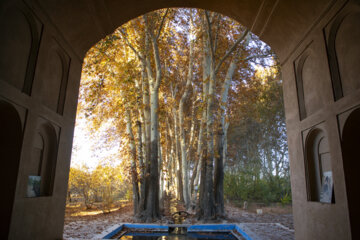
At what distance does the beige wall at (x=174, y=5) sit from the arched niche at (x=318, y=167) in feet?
0.32

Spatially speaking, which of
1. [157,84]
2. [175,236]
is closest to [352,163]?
[175,236]

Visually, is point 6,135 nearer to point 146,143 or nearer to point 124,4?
point 124,4

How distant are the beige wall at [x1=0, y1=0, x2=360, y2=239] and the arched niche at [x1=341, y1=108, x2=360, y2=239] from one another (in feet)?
0.26

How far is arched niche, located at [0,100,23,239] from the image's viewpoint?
378 centimetres

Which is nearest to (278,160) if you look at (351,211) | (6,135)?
(351,211)

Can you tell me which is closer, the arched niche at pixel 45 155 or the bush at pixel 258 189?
the arched niche at pixel 45 155

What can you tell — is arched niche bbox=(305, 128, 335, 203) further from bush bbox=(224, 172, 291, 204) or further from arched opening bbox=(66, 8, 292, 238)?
bush bbox=(224, 172, 291, 204)

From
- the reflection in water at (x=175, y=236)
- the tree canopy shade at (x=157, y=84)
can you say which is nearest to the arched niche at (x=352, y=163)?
the reflection in water at (x=175, y=236)

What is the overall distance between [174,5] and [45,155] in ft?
13.9

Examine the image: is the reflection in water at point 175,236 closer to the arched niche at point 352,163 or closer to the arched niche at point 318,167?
the arched niche at point 318,167

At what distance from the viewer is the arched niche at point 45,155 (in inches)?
187

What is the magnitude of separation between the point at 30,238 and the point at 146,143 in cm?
883

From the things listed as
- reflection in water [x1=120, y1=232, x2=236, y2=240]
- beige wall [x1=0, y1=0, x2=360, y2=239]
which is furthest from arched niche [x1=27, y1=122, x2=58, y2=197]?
reflection in water [x1=120, y1=232, x2=236, y2=240]

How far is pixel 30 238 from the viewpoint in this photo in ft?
13.8
